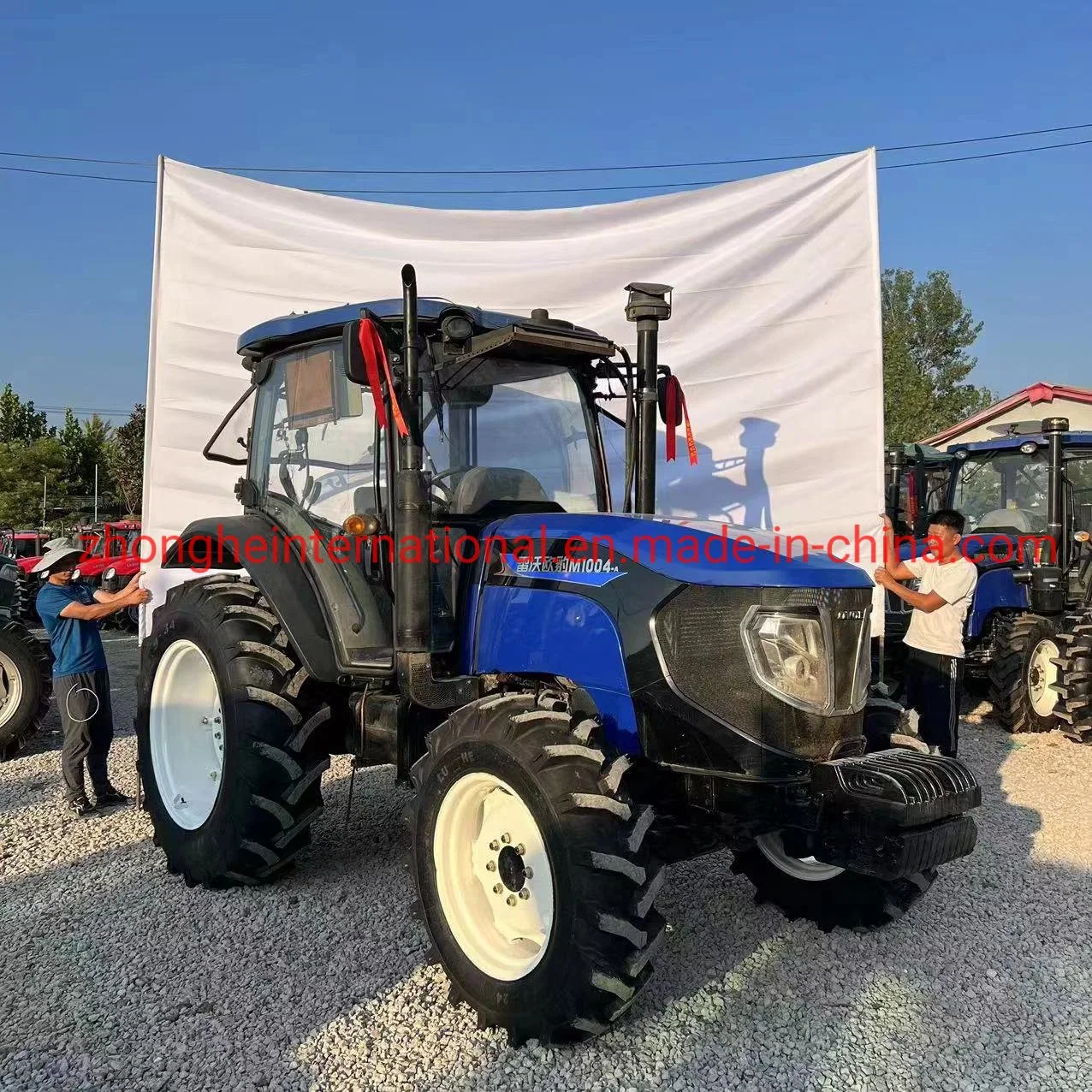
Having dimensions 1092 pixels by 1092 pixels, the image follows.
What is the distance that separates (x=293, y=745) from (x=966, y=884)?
2.95m

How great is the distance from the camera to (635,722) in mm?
2906

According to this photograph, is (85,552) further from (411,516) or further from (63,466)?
(63,466)

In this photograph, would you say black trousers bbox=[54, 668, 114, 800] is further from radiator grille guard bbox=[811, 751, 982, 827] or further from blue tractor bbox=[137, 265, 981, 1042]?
radiator grille guard bbox=[811, 751, 982, 827]

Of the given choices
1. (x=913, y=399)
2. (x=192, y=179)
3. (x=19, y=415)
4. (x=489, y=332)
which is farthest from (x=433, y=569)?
(x=19, y=415)

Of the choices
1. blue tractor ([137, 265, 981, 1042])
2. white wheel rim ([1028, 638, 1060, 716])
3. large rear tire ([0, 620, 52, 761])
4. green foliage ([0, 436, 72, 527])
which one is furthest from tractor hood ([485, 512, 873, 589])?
green foliage ([0, 436, 72, 527])

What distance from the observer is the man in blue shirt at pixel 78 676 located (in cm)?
495

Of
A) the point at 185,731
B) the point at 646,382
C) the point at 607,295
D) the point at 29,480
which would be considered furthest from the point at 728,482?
the point at 29,480

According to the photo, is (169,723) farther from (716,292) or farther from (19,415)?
(19,415)

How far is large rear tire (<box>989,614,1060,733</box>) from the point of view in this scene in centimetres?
716

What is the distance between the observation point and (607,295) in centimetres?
629

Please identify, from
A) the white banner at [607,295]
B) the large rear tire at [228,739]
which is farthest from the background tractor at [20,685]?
the large rear tire at [228,739]

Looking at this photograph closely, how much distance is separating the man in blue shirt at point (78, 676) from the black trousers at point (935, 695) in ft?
15.0

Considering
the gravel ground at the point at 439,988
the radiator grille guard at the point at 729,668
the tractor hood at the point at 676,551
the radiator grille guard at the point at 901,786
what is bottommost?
the gravel ground at the point at 439,988

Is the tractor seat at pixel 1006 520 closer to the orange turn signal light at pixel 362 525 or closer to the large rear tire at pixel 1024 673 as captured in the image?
the large rear tire at pixel 1024 673
